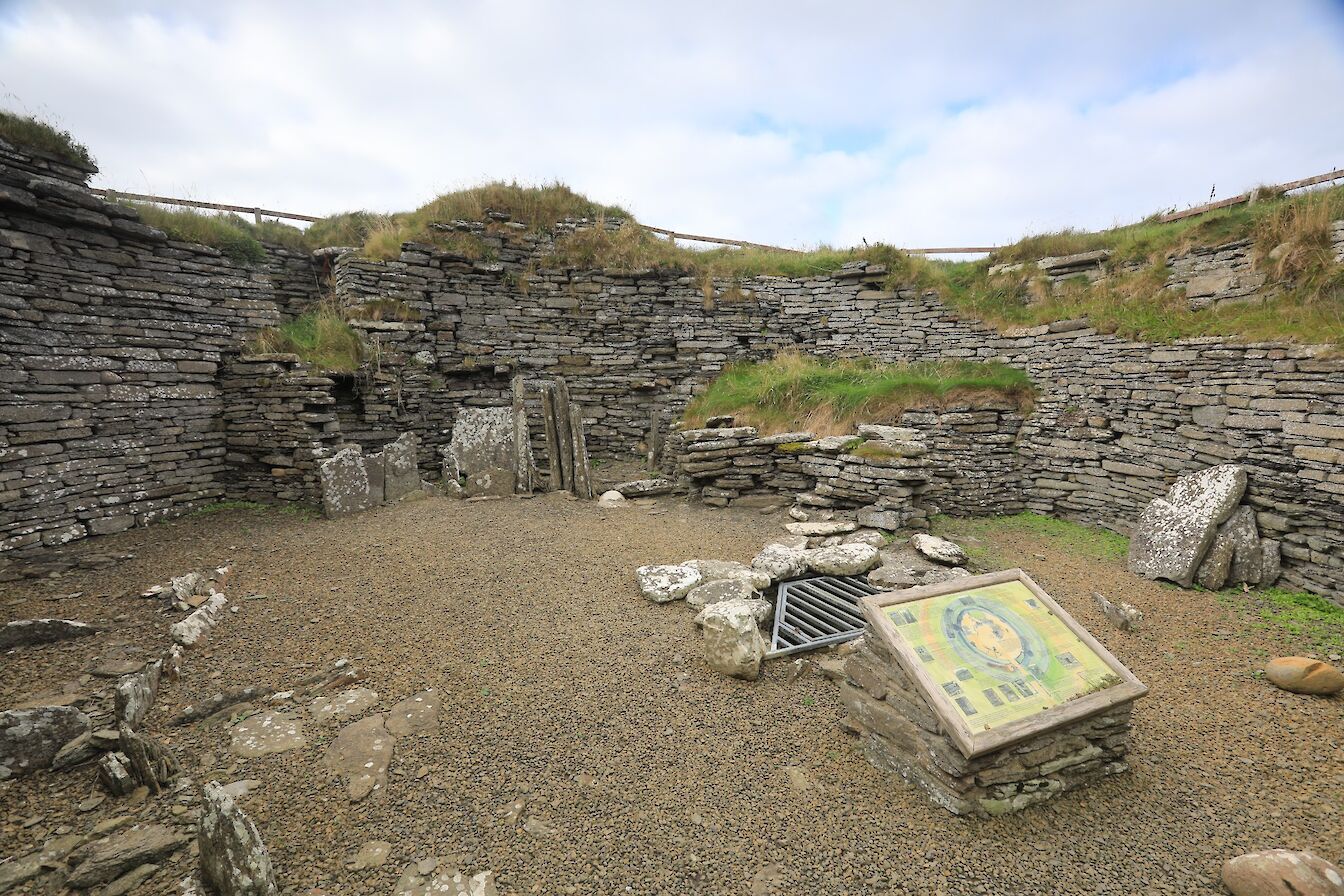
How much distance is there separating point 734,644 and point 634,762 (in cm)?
114

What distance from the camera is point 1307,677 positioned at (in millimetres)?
3777

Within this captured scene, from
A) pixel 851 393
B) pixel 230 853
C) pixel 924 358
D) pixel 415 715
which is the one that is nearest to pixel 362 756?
pixel 415 715

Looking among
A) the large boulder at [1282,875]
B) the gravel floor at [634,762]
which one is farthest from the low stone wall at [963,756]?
the large boulder at [1282,875]

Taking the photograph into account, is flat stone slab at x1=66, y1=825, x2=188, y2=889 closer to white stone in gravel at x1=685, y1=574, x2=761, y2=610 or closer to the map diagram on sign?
white stone in gravel at x1=685, y1=574, x2=761, y2=610

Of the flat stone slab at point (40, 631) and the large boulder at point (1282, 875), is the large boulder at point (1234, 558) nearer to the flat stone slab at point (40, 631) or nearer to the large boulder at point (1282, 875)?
the large boulder at point (1282, 875)

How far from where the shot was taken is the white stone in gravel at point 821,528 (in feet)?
23.7

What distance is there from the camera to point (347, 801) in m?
2.80

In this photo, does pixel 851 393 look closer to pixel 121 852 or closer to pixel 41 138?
pixel 121 852

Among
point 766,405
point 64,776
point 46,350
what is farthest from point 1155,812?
point 46,350

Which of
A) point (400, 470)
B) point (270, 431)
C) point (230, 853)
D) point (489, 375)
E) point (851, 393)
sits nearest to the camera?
point (230, 853)

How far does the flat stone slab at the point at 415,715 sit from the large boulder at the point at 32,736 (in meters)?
1.68

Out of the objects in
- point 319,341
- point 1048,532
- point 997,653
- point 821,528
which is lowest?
point 1048,532

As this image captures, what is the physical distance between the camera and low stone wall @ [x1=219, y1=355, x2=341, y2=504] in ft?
27.1

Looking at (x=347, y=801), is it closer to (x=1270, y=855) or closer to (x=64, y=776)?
(x=64, y=776)
